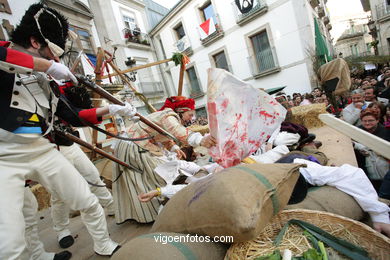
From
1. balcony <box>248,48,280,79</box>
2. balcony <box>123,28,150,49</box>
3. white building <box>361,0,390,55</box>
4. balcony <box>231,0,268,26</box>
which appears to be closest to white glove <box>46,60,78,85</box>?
balcony <box>248,48,280,79</box>

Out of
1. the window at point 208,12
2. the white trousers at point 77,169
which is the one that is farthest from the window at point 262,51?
the white trousers at point 77,169

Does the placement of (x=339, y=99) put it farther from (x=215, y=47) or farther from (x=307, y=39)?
(x=215, y=47)

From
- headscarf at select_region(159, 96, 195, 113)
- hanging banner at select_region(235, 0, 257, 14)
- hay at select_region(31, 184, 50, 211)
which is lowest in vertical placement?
hay at select_region(31, 184, 50, 211)

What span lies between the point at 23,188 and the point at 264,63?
11680 millimetres

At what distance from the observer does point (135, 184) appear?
6.83 ft

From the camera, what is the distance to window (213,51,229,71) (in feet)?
40.8

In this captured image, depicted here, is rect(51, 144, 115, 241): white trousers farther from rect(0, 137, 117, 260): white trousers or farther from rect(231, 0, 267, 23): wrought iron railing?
rect(231, 0, 267, 23): wrought iron railing

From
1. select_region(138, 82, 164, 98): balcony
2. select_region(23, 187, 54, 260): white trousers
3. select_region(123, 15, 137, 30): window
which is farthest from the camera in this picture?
→ select_region(138, 82, 164, 98): balcony

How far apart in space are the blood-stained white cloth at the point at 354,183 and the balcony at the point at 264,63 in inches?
394

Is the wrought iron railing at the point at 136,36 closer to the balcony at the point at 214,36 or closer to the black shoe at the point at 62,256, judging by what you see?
the balcony at the point at 214,36

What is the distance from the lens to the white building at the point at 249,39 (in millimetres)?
9305

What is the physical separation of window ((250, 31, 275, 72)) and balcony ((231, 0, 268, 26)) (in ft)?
3.23

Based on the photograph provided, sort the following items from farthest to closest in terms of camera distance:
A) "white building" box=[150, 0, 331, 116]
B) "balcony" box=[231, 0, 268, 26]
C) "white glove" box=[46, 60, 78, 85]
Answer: "balcony" box=[231, 0, 268, 26] < "white building" box=[150, 0, 331, 116] < "white glove" box=[46, 60, 78, 85]

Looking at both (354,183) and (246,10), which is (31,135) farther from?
(246,10)
